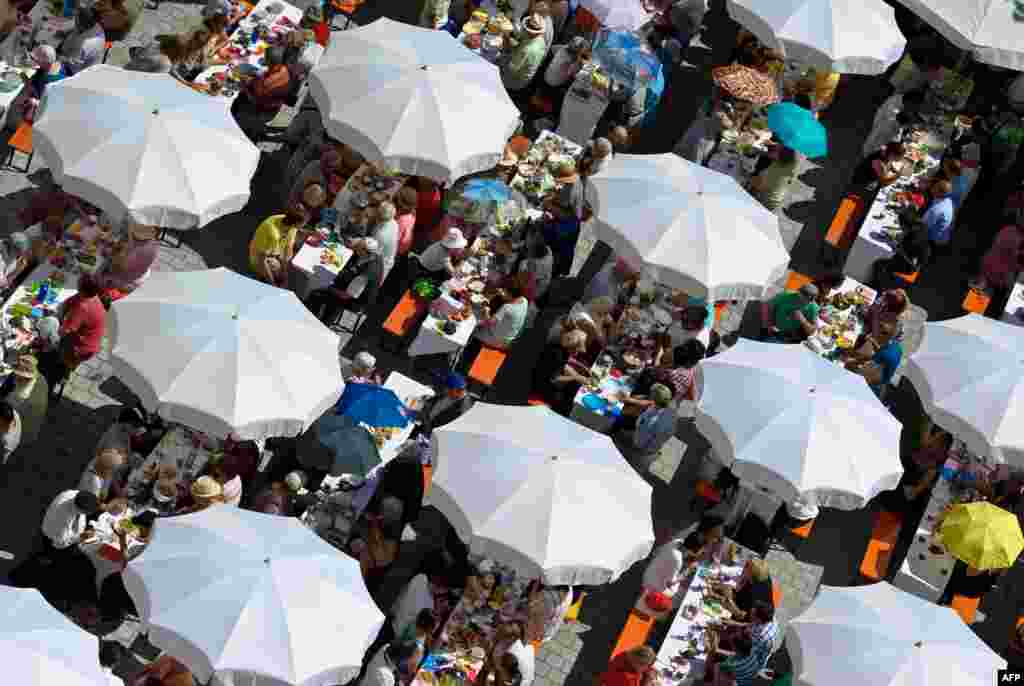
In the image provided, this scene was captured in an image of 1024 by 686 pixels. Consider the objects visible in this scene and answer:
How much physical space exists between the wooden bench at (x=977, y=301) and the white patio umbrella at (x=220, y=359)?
394 inches

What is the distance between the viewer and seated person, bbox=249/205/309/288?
72.0 ft

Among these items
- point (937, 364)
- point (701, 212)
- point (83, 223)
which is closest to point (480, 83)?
point (701, 212)

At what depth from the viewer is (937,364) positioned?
21.9 metres

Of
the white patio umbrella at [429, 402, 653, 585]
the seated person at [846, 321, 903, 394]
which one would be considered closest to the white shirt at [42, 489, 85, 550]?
the white patio umbrella at [429, 402, 653, 585]

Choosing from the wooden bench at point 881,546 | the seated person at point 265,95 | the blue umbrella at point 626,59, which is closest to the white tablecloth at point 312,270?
the seated person at point 265,95

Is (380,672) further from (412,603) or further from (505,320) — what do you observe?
(505,320)

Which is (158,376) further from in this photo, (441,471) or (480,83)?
(480,83)

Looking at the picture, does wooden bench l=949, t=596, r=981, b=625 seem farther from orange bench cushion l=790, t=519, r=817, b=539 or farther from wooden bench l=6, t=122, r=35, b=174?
wooden bench l=6, t=122, r=35, b=174

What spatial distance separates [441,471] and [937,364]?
6.69 meters

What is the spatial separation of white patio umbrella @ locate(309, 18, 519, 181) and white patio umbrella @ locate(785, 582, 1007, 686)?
7342 millimetres

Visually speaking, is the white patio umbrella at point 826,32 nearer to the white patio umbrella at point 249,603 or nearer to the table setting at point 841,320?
the table setting at point 841,320

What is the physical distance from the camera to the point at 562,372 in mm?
21812

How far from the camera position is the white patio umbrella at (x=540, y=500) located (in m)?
18.5

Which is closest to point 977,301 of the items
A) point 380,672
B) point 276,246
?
point 276,246
